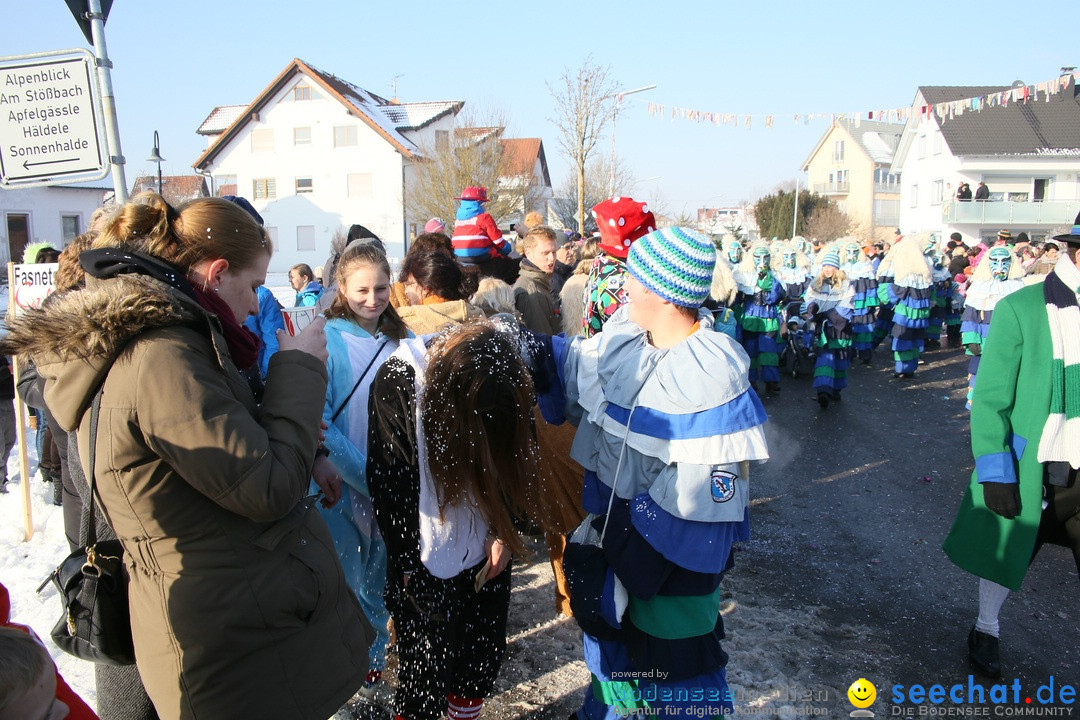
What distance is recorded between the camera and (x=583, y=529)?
2.39 meters

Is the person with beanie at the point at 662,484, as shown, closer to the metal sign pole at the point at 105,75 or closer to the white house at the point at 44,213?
the metal sign pole at the point at 105,75

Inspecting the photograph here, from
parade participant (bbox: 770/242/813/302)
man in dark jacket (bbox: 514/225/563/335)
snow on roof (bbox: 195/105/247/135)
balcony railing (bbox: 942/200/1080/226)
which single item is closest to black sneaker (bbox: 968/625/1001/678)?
man in dark jacket (bbox: 514/225/563/335)

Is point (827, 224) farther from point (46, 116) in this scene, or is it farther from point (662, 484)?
point (662, 484)

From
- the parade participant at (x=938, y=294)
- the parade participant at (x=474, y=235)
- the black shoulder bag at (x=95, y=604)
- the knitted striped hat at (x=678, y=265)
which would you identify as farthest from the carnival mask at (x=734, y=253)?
the black shoulder bag at (x=95, y=604)

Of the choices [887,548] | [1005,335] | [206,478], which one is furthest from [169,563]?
[887,548]

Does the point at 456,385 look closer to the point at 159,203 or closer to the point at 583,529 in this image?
the point at 583,529

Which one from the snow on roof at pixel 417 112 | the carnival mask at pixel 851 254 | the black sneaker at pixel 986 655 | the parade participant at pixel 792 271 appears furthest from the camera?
the snow on roof at pixel 417 112

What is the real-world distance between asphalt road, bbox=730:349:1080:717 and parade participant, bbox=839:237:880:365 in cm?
339

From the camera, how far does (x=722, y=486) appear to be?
212 centimetres

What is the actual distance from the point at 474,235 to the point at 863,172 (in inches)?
2241

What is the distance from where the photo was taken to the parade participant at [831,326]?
30.6 feet

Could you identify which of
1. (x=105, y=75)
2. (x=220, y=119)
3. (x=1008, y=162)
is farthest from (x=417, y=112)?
(x=105, y=75)

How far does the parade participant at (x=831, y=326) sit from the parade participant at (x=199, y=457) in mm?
8405

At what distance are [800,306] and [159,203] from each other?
10809mm
